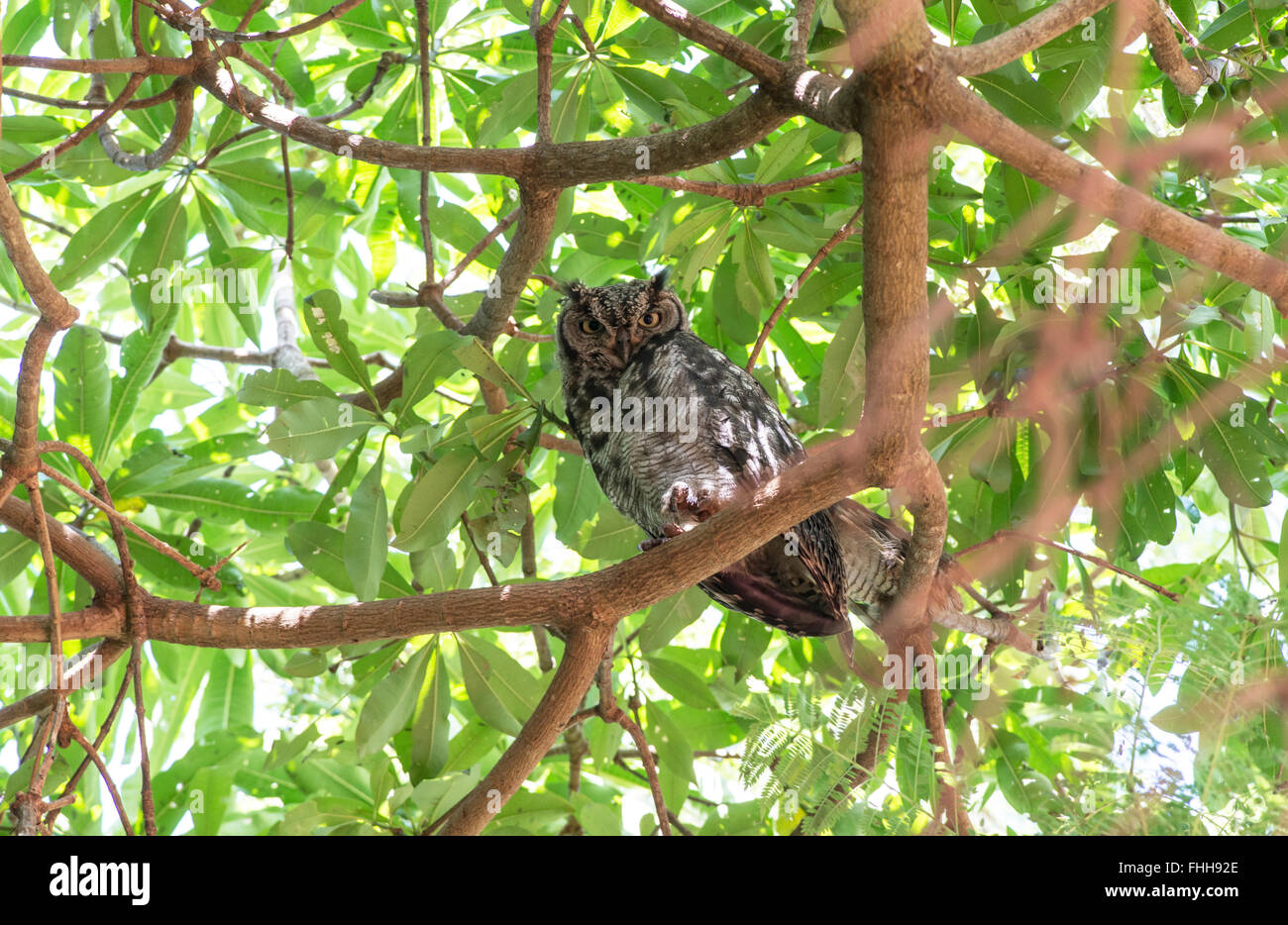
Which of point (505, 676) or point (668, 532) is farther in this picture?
point (505, 676)

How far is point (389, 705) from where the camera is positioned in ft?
10.8

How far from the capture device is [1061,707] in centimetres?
139

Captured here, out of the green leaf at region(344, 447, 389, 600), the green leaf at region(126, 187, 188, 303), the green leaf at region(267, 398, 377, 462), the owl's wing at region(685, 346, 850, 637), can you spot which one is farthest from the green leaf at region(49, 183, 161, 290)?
the owl's wing at region(685, 346, 850, 637)

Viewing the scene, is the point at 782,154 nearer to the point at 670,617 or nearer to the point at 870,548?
the point at 870,548

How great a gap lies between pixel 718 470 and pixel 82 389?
2.15 meters

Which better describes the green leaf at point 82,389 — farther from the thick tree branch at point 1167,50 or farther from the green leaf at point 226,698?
the thick tree branch at point 1167,50

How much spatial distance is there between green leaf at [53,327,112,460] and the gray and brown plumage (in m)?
1.62

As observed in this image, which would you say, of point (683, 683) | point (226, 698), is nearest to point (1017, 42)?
point (683, 683)

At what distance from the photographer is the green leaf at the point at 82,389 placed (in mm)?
3373

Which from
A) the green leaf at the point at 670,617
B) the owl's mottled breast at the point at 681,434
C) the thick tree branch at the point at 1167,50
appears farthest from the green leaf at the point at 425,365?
the thick tree branch at the point at 1167,50

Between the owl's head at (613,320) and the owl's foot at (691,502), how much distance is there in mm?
736
